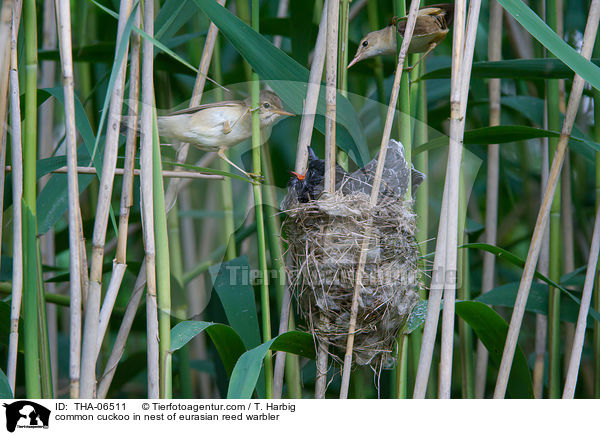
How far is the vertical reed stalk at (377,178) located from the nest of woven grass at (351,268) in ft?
0.11

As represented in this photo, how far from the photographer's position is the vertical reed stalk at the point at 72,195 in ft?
3.43

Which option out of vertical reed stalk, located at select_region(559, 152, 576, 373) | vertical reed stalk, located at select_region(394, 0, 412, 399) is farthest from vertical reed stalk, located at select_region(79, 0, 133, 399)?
vertical reed stalk, located at select_region(559, 152, 576, 373)

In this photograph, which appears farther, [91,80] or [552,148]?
[91,80]

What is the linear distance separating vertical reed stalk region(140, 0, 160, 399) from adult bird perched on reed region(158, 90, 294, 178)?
0.22m

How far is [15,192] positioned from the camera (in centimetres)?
117

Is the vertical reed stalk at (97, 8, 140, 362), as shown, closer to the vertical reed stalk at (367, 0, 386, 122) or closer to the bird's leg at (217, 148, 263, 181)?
the bird's leg at (217, 148, 263, 181)

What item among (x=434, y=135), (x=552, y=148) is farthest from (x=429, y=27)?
(x=552, y=148)

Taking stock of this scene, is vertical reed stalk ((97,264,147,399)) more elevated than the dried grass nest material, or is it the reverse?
the dried grass nest material

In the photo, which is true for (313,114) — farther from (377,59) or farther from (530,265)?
(530,265)

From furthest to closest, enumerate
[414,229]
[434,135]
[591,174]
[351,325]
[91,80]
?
1. [591,174]
2. [91,80]
3. [434,135]
4. [414,229]
5. [351,325]

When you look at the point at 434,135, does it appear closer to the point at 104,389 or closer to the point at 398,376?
the point at 398,376

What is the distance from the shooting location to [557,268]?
162cm

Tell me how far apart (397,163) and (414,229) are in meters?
0.19

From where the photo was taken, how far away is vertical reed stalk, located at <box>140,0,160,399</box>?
107 centimetres
